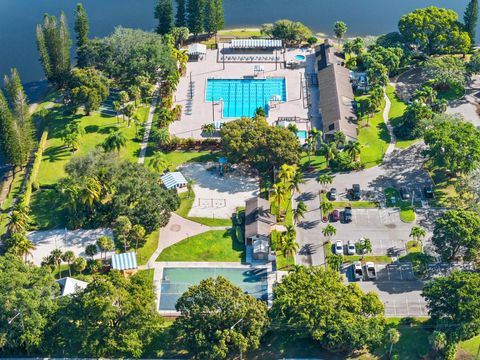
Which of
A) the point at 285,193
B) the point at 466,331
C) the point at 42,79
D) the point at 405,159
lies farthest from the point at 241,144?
the point at 42,79

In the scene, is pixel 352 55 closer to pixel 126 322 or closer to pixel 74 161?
pixel 74 161

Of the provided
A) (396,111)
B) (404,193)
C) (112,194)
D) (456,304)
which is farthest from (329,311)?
(396,111)

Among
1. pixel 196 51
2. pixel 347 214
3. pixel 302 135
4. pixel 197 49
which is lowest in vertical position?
pixel 347 214

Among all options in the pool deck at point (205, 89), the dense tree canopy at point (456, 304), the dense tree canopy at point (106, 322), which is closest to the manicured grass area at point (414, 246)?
the dense tree canopy at point (456, 304)

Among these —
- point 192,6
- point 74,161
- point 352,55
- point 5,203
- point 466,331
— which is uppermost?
point 192,6

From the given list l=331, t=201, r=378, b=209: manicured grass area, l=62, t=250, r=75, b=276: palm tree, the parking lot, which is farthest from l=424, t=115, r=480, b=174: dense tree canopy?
l=62, t=250, r=75, b=276: palm tree

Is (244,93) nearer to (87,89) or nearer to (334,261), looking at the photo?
(87,89)

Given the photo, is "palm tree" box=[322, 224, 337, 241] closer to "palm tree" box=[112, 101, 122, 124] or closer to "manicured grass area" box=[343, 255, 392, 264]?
"manicured grass area" box=[343, 255, 392, 264]
